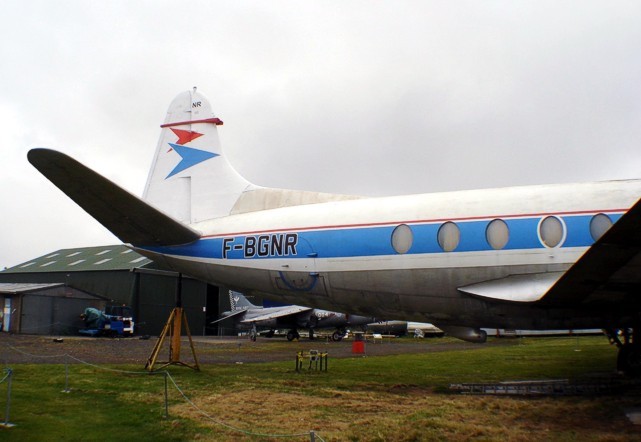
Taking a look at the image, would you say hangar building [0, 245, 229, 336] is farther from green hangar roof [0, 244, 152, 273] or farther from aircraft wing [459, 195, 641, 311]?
aircraft wing [459, 195, 641, 311]

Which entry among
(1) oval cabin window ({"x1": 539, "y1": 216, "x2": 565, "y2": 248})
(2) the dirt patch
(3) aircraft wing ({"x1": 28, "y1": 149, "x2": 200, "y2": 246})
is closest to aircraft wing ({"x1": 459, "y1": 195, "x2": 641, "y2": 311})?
(1) oval cabin window ({"x1": 539, "y1": 216, "x2": 565, "y2": 248})

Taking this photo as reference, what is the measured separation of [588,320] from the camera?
1152cm

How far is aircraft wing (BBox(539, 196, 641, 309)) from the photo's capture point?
7961 mm

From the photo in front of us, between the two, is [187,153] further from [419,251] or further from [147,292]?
[147,292]

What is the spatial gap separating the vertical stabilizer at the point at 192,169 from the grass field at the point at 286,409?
4.86 m

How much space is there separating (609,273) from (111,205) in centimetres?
1045

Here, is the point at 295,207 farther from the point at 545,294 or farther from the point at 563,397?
the point at 563,397

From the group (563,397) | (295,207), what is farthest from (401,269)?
(563,397)

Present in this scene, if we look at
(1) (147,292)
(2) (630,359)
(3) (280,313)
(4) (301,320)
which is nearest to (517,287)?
(2) (630,359)

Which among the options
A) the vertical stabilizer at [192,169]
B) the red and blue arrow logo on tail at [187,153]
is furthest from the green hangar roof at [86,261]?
the red and blue arrow logo on tail at [187,153]

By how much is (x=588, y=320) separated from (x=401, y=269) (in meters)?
4.19

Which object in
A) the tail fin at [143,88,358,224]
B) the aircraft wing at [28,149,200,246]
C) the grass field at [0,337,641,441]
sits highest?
the tail fin at [143,88,358,224]

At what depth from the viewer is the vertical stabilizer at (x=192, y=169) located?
15.5m

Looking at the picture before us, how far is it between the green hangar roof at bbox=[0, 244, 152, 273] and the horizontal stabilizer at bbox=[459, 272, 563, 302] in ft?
140
